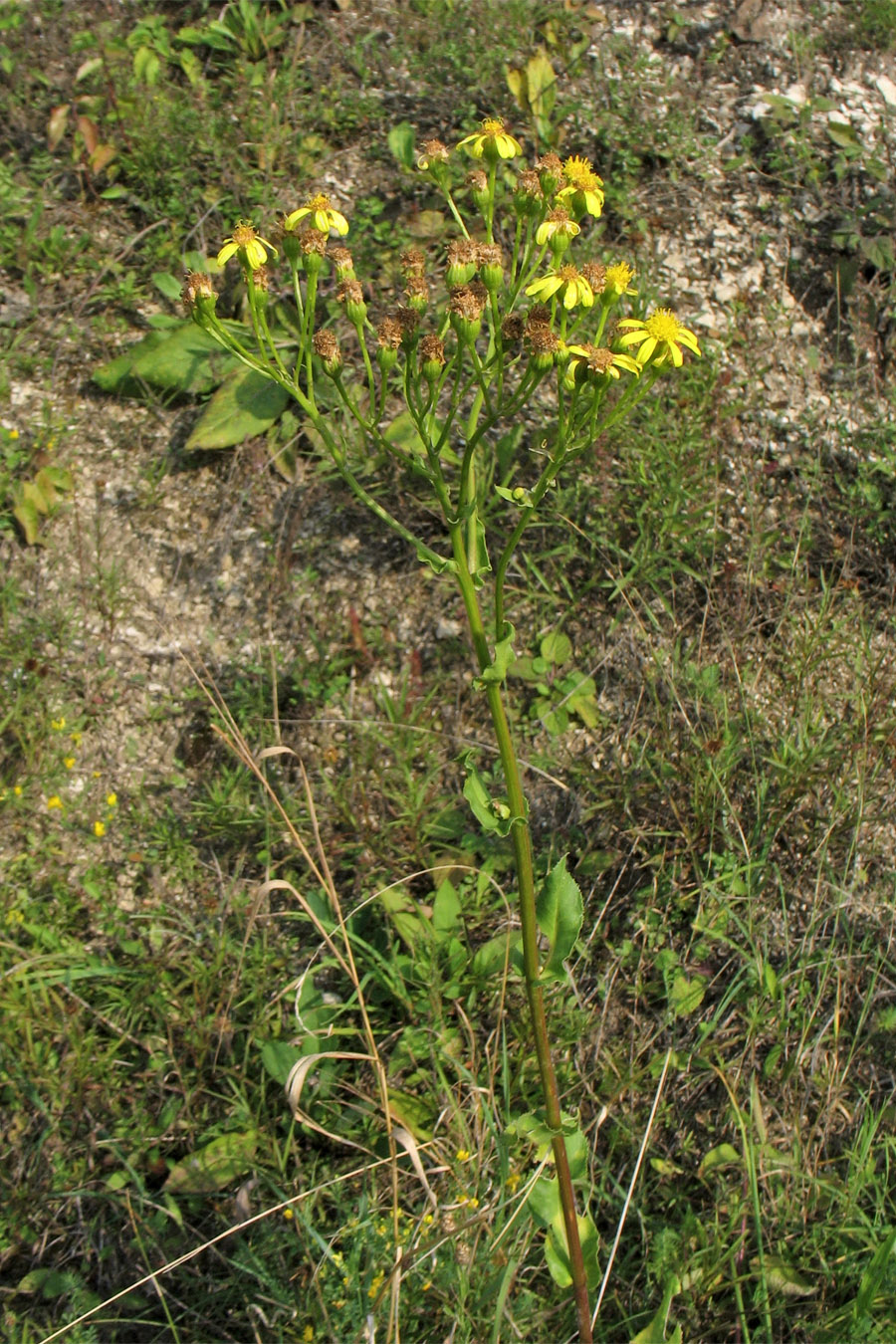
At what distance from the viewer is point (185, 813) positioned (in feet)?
9.48

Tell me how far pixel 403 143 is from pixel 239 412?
48.8 inches

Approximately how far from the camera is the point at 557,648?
3.03 m

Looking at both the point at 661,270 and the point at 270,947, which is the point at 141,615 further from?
the point at 661,270

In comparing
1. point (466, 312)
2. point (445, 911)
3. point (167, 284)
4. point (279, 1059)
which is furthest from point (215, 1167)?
point (167, 284)

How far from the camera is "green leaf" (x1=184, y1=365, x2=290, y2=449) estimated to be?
3317 millimetres

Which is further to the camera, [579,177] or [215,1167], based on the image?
[215,1167]

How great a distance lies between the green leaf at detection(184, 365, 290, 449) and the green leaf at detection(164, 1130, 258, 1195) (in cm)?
206

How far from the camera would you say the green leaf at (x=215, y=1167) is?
2305 mm

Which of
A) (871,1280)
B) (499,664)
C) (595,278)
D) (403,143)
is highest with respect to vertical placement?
(595,278)

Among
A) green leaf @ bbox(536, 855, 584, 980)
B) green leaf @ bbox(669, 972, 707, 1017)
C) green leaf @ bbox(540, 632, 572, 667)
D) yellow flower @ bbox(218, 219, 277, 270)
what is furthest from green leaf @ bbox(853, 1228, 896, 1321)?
yellow flower @ bbox(218, 219, 277, 270)

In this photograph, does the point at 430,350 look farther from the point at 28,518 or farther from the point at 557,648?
the point at 28,518

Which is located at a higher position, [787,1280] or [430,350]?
[430,350]

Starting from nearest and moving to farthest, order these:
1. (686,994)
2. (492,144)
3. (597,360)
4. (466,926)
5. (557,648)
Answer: (597,360)
(492,144)
(686,994)
(466,926)
(557,648)

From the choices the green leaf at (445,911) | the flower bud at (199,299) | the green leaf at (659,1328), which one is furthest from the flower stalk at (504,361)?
the green leaf at (445,911)
